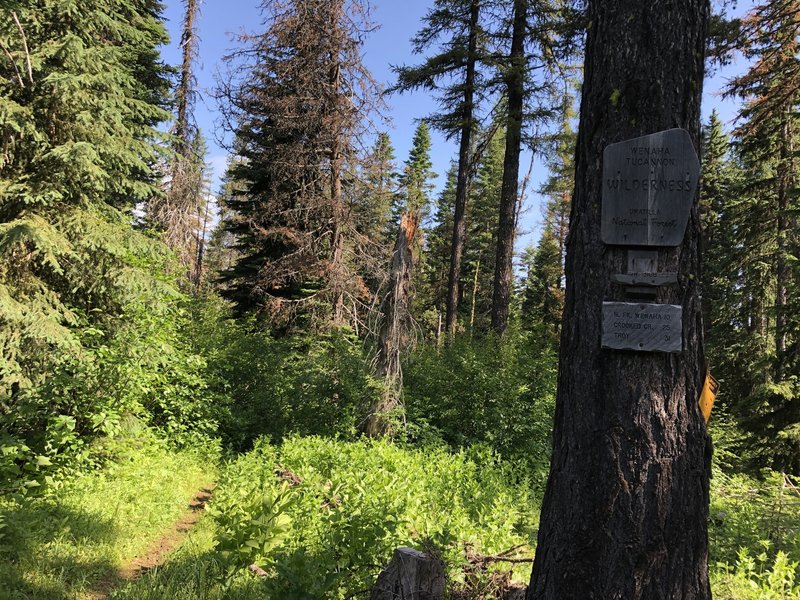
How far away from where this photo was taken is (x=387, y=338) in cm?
845

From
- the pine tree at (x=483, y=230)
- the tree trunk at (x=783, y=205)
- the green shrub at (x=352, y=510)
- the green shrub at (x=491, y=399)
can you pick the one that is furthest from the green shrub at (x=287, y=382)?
the pine tree at (x=483, y=230)

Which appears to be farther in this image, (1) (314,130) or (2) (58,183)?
(1) (314,130)

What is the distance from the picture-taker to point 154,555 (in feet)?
17.2

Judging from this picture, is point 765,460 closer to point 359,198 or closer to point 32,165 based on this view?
point 359,198

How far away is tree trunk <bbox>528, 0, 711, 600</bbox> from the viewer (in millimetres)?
2406

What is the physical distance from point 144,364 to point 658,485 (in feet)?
24.8

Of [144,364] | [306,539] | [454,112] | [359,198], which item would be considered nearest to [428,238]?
[454,112]

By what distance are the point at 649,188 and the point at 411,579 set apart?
9.15 feet

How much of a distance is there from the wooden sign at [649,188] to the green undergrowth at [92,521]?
5259mm

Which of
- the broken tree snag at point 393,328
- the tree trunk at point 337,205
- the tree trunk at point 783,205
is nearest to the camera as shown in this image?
the broken tree snag at point 393,328

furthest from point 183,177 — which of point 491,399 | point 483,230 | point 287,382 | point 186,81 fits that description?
point 483,230

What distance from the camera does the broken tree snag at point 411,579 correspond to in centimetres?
312

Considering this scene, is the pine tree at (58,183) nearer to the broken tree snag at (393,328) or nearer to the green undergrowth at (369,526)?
the green undergrowth at (369,526)

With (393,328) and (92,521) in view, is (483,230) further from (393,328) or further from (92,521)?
(92,521)
